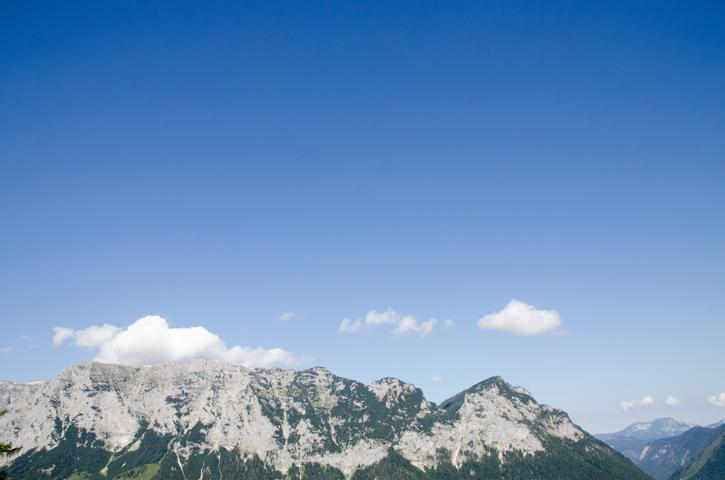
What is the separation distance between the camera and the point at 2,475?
40.6m
